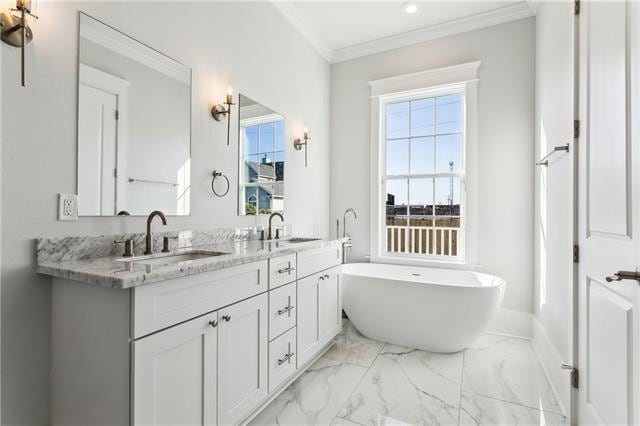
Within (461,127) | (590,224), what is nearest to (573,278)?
(590,224)

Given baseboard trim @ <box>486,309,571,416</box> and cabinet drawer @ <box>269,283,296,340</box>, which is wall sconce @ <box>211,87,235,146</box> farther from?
baseboard trim @ <box>486,309,571,416</box>

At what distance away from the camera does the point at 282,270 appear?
1.97 m

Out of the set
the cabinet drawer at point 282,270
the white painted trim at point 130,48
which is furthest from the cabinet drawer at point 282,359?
the white painted trim at point 130,48

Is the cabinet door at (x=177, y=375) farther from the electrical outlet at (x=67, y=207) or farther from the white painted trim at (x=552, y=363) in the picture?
the white painted trim at (x=552, y=363)

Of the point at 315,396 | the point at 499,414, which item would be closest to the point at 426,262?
the point at 499,414

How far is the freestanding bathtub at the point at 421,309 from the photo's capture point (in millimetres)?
2488

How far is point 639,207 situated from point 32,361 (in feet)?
7.91

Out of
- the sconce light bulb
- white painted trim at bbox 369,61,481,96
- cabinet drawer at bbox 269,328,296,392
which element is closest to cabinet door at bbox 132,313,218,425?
cabinet drawer at bbox 269,328,296,392

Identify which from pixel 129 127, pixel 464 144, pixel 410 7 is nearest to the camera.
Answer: pixel 129 127

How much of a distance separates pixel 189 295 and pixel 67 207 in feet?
2.34

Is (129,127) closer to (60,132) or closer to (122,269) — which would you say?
(60,132)

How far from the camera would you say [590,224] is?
4.86 feet

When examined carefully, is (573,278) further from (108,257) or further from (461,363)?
(108,257)

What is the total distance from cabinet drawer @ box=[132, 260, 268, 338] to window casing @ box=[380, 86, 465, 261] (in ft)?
7.77
